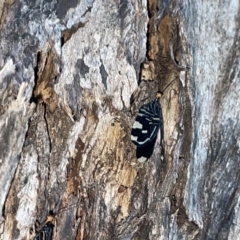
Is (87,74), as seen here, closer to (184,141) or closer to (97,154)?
(97,154)

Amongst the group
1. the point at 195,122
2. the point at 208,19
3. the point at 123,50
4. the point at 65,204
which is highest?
the point at 208,19

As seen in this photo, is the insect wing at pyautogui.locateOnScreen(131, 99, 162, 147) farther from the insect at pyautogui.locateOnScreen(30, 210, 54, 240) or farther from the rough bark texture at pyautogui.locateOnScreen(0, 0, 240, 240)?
the insect at pyautogui.locateOnScreen(30, 210, 54, 240)

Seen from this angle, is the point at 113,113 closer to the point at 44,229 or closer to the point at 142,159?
the point at 142,159

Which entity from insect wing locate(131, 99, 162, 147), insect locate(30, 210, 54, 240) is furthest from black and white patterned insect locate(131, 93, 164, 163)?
insect locate(30, 210, 54, 240)

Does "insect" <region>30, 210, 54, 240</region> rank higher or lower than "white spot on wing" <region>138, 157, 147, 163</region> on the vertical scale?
lower

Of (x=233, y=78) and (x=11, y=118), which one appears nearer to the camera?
(x=11, y=118)

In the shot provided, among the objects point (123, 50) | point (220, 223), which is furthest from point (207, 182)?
point (123, 50)

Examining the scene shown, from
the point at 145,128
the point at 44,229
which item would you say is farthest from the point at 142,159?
the point at 44,229
